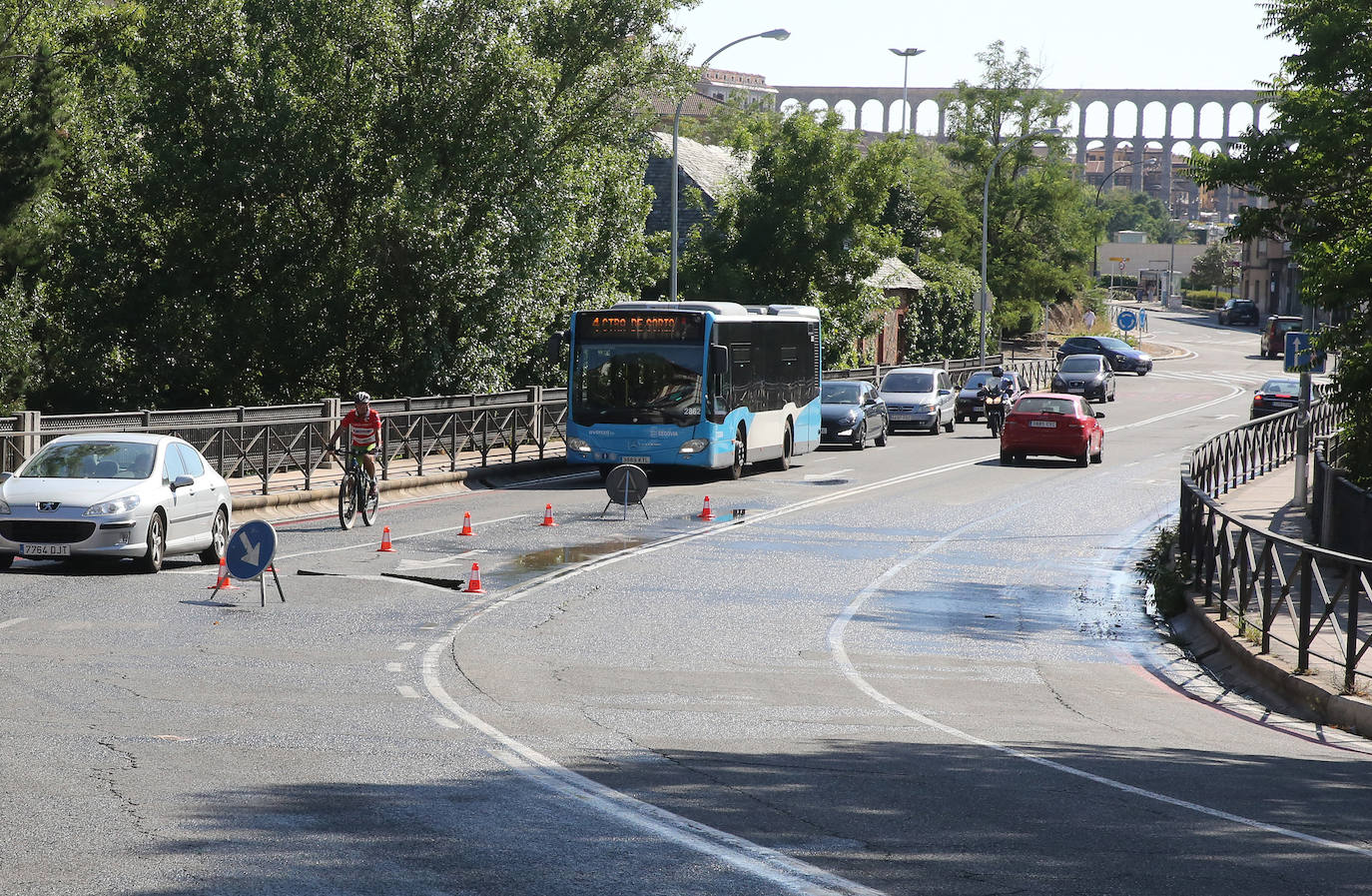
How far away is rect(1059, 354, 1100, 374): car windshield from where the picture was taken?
5972cm

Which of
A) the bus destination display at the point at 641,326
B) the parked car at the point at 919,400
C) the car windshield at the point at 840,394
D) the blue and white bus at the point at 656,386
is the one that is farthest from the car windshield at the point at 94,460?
the parked car at the point at 919,400

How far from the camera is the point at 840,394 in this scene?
1609 inches

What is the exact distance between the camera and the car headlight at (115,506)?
1648 cm

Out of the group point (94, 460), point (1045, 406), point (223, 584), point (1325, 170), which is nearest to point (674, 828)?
point (223, 584)

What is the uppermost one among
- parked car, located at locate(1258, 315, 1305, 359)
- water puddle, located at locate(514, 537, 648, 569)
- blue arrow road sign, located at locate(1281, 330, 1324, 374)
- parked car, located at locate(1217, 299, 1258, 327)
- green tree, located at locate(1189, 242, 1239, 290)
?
green tree, located at locate(1189, 242, 1239, 290)

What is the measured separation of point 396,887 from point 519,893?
0.50 meters

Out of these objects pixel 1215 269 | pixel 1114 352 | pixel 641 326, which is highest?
pixel 1215 269

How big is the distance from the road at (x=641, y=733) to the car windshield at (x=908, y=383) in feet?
86.5

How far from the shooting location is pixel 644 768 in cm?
881

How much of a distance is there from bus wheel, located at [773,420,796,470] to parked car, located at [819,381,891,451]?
4.95 metres

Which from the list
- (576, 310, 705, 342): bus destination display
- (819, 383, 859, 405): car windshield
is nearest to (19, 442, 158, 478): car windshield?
(576, 310, 705, 342): bus destination display

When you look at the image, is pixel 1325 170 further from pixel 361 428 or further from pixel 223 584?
pixel 223 584

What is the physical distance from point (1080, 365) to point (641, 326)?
112 ft

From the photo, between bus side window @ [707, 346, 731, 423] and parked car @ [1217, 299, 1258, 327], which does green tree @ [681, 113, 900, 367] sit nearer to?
bus side window @ [707, 346, 731, 423]
